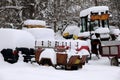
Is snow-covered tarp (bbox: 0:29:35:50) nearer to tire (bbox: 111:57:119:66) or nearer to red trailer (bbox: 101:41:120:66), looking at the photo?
red trailer (bbox: 101:41:120:66)

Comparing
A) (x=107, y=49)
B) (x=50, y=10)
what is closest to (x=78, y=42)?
(x=107, y=49)

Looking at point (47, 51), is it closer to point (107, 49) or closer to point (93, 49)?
point (107, 49)

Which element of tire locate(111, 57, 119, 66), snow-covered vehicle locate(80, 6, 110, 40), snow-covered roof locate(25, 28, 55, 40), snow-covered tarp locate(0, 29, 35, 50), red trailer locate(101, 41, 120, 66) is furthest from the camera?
snow-covered vehicle locate(80, 6, 110, 40)

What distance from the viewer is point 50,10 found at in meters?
37.9

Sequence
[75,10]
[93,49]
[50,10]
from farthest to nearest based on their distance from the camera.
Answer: [75,10] < [50,10] < [93,49]

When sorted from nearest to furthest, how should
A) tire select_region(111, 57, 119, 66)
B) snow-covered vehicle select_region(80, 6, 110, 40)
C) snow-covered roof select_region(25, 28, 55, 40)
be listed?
tire select_region(111, 57, 119, 66), snow-covered roof select_region(25, 28, 55, 40), snow-covered vehicle select_region(80, 6, 110, 40)

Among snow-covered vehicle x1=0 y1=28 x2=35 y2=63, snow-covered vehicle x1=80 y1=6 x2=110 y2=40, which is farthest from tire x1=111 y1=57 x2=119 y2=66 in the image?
snow-covered vehicle x1=0 y1=28 x2=35 y2=63

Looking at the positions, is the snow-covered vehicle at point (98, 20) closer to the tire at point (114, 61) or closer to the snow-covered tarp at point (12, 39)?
the tire at point (114, 61)

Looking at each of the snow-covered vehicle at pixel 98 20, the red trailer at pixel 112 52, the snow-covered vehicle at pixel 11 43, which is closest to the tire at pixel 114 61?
the red trailer at pixel 112 52

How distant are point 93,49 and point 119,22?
18.3m

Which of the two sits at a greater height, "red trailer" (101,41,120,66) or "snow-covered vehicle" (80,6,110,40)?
"snow-covered vehicle" (80,6,110,40)

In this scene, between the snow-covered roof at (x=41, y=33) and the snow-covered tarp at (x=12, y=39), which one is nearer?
the snow-covered tarp at (x=12, y=39)

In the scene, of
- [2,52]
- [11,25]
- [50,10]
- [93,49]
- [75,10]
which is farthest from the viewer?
[75,10]

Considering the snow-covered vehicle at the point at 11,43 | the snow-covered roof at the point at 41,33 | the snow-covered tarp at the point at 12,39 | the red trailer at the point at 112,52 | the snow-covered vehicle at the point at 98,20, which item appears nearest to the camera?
the snow-covered vehicle at the point at 11,43
